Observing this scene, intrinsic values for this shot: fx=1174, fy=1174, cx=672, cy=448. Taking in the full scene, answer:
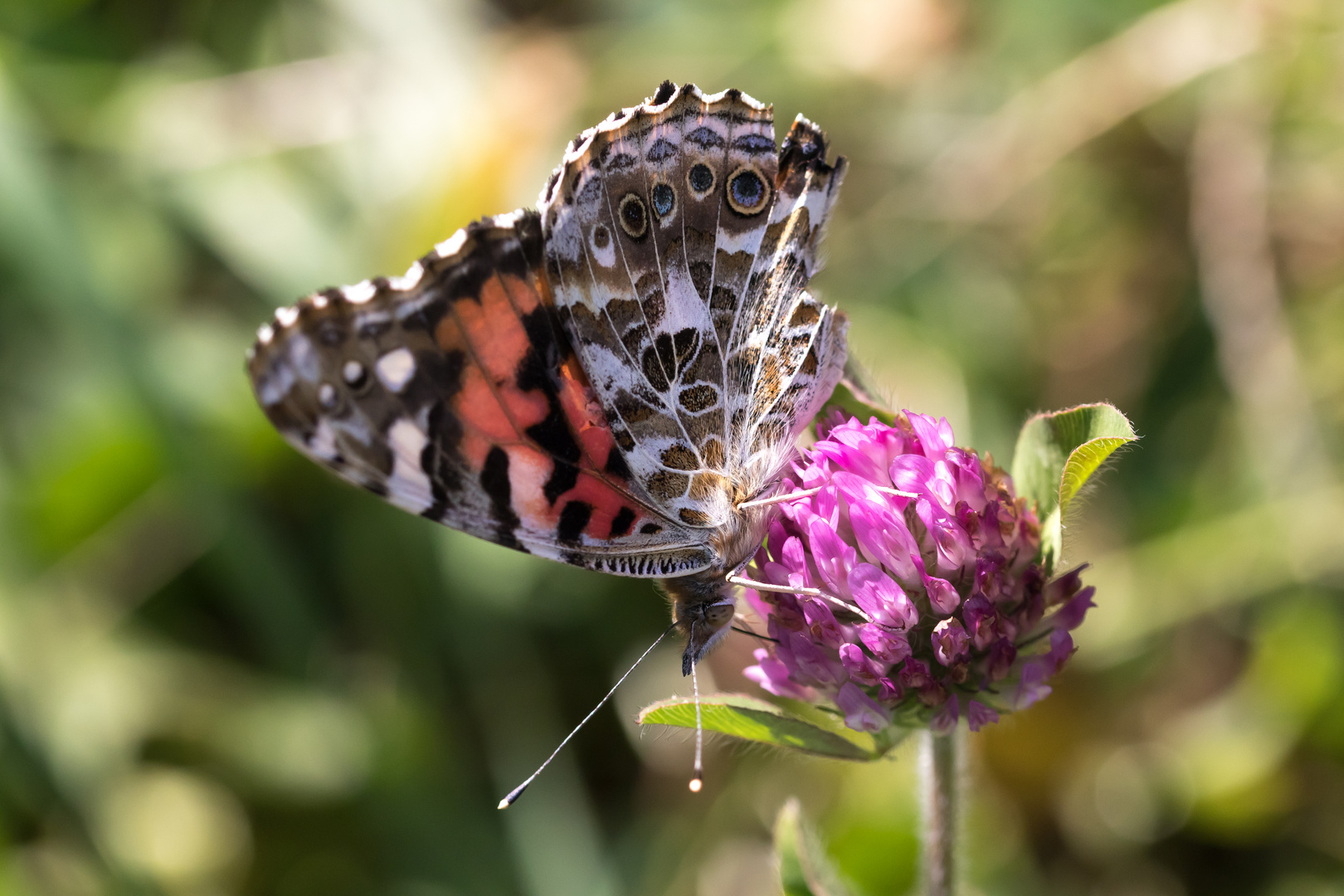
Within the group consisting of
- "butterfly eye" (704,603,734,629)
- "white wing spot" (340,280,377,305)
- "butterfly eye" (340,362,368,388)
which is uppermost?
"white wing spot" (340,280,377,305)

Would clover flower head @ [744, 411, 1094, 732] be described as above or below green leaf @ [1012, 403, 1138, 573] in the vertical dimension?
below

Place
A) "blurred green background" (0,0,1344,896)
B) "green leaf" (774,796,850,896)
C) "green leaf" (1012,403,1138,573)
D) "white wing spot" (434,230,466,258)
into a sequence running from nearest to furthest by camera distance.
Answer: "green leaf" (1012,403,1138,573), "green leaf" (774,796,850,896), "white wing spot" (434,230,466,258), "blurred green background" (0,0,1344,896)

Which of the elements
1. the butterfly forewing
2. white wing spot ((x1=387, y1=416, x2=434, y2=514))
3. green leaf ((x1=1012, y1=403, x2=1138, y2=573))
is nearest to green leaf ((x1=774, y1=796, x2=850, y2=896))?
the butterfly forewing

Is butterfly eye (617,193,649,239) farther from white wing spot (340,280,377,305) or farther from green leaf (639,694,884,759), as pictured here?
green leaf (639,694,884,759)

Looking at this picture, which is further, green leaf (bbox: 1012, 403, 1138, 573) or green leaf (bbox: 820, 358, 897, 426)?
green leaf (bbox: 820, 358, 897, 426)

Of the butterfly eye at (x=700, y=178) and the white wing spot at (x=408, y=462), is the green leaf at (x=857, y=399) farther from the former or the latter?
the white wing spot at (x=408, y=462)

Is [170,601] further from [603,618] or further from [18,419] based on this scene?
[603,618]
